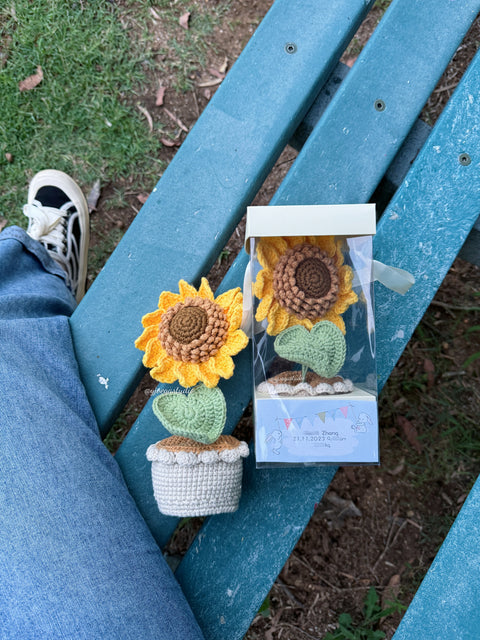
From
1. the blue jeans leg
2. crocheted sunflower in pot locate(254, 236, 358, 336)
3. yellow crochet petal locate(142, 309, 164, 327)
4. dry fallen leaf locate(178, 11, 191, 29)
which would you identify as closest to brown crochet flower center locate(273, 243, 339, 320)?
crocheted sunflower in pot locate(254, 236, 358, 336)

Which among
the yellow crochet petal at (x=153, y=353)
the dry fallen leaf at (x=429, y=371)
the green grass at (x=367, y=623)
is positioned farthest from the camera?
the dry fallen leaf at (x=429, y=371)

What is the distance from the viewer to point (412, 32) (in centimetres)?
101

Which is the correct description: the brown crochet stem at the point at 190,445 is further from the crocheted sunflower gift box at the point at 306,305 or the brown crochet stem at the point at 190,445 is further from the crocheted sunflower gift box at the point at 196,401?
the crocheted sunflower gift box at the point at 306,305

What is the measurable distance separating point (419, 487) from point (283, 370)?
2.70ft

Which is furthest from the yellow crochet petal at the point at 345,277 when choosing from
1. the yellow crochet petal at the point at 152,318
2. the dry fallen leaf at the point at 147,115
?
the dry fallen leaf at the point at 147,115

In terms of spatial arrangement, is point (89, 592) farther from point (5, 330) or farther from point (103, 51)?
point (103, 51)

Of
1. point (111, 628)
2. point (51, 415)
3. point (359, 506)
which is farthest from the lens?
point (359, 506)

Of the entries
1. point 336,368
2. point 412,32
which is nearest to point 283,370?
point 336,368

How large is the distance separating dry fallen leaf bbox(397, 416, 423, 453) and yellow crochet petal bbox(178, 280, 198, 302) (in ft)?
2.84

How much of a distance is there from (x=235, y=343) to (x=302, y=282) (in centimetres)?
17

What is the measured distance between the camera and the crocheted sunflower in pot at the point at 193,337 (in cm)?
93

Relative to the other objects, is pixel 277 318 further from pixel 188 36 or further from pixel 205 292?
pixel 188 36

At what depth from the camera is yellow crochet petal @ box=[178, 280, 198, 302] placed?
3.20 feet

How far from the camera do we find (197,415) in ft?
3.05
